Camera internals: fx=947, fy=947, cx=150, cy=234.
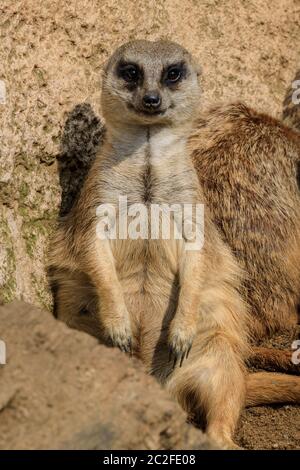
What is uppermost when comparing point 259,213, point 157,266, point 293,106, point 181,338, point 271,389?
point 293,106

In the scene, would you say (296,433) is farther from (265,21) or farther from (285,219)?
(265,21)

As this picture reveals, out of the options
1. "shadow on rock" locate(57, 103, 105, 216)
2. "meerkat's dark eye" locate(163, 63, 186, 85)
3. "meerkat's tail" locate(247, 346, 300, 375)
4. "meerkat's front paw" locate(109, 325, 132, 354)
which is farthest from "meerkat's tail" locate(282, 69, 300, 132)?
"meerkat's front paw" locate(109, 325, 132, 354)

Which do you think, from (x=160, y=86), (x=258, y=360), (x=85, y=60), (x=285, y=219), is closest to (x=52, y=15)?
(x=85, y=60)

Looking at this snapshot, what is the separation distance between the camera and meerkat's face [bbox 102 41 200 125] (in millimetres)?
3613

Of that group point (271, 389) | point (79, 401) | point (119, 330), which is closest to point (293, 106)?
point (271, 389)

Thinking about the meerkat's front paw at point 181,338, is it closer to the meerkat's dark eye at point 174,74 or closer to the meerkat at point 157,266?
the meerkat at point 157,266

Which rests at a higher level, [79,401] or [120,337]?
[120,337]

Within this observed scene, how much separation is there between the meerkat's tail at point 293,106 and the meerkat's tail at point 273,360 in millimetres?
1570

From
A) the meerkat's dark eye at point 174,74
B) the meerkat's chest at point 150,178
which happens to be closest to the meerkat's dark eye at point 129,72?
the meerkat's dark eye at point 174,74

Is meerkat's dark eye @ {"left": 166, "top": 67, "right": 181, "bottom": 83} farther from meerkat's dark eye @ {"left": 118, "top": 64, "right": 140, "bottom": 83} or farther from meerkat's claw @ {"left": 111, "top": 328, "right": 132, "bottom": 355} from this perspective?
meerkat's claw @ {"left": 111, "top": 328, "right": 132, "bottom": 355}

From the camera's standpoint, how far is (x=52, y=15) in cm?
409

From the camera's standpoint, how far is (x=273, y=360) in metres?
3.94

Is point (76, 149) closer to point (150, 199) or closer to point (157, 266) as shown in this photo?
point (150, 199)

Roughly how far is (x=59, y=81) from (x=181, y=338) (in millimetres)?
1279
